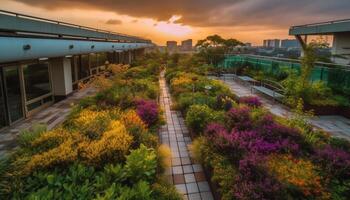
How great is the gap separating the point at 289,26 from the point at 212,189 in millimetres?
21538

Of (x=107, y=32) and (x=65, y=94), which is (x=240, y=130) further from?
(x=107, y=32)

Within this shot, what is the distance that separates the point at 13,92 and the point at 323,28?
2003 centimetres

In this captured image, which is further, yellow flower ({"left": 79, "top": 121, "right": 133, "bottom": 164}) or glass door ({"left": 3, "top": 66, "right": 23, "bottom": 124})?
glass door ({"left": 3, "top": 66, "right": 23, "bottom": 124})

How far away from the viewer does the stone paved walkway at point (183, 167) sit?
410cm

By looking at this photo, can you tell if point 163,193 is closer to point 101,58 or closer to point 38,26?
point 38,26

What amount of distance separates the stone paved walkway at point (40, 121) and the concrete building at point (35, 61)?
0.31 meters

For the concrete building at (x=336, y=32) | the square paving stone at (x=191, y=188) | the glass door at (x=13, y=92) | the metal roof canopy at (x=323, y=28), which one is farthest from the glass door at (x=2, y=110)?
the metal roof canopy at (x=323, y=28)

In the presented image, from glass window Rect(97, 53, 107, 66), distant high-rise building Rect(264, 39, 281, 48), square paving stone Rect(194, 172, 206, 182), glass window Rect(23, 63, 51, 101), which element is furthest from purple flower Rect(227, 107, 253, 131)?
distant high-rise building Rect(264, 39, 281, 48)

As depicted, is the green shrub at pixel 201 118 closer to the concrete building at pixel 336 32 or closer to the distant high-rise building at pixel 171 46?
the concrete building at pixel 336 32

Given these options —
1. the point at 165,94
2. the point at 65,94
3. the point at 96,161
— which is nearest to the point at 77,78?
the point at 65,94

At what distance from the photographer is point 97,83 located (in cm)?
826

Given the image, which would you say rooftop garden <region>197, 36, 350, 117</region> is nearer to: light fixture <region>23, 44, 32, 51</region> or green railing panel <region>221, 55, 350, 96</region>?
green railing panel <region>221, 55, 350, 96</region>

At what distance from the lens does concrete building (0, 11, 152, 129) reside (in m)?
5.23

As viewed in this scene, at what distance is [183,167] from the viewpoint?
4.93 meters
